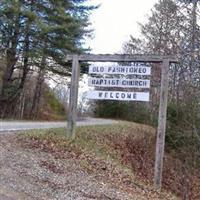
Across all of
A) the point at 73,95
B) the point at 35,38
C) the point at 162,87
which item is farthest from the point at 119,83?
the point at 35,38

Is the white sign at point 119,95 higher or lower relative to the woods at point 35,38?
lower

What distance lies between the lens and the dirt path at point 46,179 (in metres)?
7.59

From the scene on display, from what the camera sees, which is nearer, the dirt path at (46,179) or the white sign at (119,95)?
the dirt path at (46,179)

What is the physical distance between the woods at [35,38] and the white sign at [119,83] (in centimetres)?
1625

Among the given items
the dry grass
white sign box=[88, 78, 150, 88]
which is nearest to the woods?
the dry grass

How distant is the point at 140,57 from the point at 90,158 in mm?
3391

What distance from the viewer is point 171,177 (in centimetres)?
1819

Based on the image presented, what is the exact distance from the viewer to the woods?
29547 millimetres

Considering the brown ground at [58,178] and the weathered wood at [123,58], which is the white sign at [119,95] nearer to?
the weathered wood at [123,58]

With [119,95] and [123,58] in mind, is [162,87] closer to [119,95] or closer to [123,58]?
[119,95]

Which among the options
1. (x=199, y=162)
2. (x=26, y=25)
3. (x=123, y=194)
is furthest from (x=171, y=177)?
(x=26, y=25)

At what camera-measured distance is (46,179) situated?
8492 millimetres

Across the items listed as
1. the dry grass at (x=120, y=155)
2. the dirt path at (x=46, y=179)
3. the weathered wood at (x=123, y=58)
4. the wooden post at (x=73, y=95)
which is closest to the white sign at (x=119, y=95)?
the wooden post at (x=73, y=95)

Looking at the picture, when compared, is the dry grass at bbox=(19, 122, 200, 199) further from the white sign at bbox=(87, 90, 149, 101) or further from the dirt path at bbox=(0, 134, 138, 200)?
the white sign at bbox=(87, 90, 149, 101)
